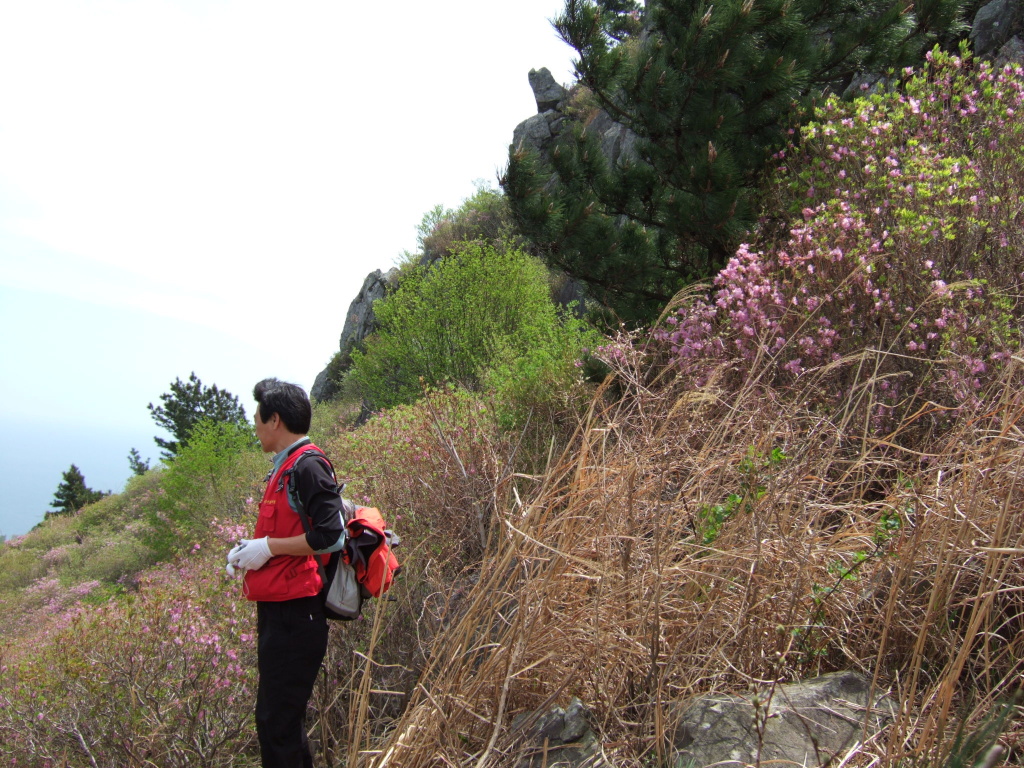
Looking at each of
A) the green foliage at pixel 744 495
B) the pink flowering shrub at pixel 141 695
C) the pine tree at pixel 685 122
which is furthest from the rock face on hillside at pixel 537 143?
the green foliage at pixel 744 495

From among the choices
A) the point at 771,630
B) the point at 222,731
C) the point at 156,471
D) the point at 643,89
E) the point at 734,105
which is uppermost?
the point at 156,471

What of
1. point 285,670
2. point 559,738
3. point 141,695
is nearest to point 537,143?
point 141,695

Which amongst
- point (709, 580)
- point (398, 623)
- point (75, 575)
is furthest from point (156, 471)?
point (709, 580)

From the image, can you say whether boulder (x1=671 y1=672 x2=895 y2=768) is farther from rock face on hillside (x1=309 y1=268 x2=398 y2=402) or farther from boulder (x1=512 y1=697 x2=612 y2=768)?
rock face on hillside (x1=309 y1=268 x2=398 y2=402)

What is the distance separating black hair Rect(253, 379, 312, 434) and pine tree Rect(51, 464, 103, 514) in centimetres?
4265

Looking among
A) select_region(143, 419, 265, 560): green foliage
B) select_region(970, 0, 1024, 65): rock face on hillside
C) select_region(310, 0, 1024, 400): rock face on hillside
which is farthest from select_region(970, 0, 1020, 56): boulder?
select_region(143, 419, 265, 560): green foliage

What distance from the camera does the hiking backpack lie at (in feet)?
9.50

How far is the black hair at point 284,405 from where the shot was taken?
299 centimetres

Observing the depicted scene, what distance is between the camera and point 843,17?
8078mm

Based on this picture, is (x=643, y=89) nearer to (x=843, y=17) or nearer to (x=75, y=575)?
(x=843, y=17)

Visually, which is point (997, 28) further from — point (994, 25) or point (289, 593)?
point (289, 593)

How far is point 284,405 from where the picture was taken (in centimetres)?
301

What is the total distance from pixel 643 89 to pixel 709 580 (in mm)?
5921

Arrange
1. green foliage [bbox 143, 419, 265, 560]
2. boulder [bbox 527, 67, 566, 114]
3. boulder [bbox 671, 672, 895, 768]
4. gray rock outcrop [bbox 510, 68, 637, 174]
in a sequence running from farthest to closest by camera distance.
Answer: boulder [bbox 527, 67, 566, 114] → gray rock outcrop [bbox 510, 68, 637, 174] → green foliage [bbox 143, 419, 265, 560] → boulder [bbox 671, 672, 895, 768]
